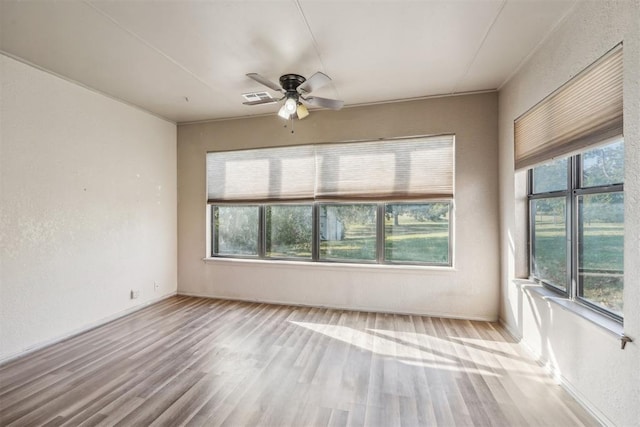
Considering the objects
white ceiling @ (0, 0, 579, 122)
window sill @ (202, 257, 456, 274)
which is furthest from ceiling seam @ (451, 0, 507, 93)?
window sill @ (202, 257, 456, 274)

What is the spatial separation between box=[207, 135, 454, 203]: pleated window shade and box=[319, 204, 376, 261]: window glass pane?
0.22 meters

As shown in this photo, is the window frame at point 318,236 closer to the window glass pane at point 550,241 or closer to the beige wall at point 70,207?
the beige wall at point 70,207

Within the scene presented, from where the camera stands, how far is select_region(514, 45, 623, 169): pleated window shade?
5.74 feet

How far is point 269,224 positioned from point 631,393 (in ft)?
12.8

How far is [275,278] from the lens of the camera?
4258 mm

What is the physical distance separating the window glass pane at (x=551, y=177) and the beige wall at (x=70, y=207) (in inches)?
189

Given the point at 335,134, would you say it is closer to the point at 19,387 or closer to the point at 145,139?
the point at 145,139

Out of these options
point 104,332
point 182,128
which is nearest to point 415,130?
point 182,128

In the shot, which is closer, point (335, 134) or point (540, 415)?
point (540, 415)

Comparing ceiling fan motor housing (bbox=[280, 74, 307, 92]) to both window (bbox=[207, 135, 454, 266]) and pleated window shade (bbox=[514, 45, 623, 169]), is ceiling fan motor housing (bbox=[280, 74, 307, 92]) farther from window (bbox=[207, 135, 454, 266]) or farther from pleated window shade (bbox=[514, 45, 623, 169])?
pleated window shade (bbox=[514, 45, 623, 169])

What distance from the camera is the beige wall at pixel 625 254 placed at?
5.21 feet

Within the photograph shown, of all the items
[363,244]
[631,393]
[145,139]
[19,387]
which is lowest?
[19,387]

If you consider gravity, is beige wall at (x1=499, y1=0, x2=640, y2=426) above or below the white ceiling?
below

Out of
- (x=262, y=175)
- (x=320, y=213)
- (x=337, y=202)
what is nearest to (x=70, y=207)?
(x=262, y=175)
